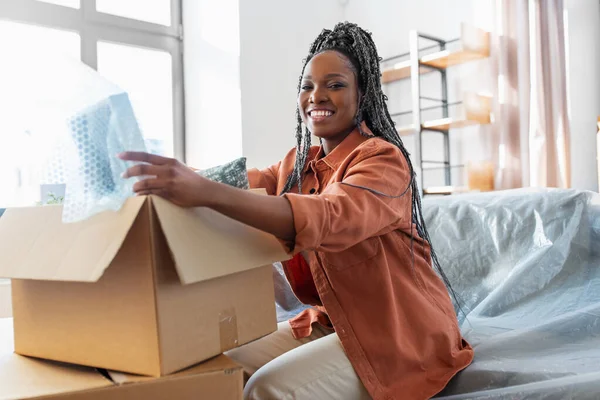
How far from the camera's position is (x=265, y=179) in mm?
1211

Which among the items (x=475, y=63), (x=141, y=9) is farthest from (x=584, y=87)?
(x=141, y=9)

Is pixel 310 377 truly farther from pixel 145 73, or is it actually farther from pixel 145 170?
pixel 145 73

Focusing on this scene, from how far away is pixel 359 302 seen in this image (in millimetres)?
935

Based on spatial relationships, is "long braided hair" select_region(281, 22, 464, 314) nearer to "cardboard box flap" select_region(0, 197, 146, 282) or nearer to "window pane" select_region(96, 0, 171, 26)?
"cardboard box flap" select_region(0, 197, 146, 282)

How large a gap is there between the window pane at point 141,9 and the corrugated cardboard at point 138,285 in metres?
2.20

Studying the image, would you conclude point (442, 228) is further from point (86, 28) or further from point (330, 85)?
point (86, 28)

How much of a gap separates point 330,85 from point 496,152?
71.8 inches

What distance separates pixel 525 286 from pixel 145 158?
1.04 meters

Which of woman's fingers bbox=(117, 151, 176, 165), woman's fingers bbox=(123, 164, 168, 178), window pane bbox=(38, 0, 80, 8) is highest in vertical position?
window pane bbox=(38, 0, 80, 8)

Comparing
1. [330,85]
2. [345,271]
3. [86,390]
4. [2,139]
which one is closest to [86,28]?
[2,139]

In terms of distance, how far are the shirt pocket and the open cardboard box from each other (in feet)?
0.93

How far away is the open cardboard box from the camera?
2.00ft

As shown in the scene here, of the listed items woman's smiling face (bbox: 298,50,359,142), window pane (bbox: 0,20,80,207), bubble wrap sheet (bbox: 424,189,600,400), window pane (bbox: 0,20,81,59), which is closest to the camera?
bubble wrap sheet (bbox: 424,189,600,400)

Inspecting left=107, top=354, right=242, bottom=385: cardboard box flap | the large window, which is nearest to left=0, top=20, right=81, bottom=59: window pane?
the large window
